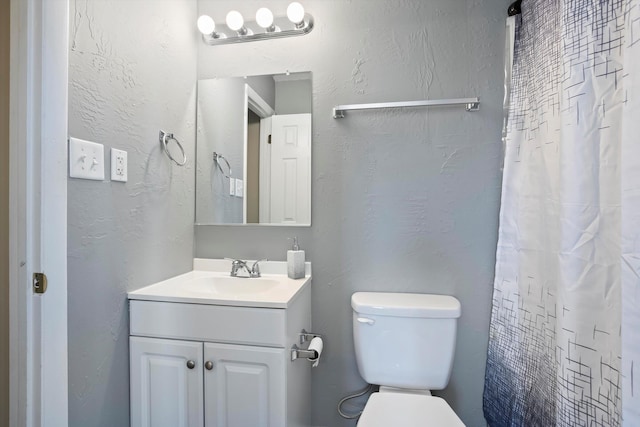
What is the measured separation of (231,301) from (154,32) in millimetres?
1124

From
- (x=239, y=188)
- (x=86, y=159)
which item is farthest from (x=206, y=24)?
(x=86, y=159)

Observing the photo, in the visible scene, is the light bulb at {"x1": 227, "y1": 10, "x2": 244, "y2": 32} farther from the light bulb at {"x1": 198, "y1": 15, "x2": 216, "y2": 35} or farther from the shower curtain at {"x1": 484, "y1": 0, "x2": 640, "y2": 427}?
the shower curtain at {"x1": 484, "y1": 0, "x2": 640, "y2": 427}

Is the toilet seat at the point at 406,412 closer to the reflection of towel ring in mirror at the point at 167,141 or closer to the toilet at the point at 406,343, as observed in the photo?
the toilet at the point at 406,343

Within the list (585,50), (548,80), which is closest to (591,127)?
Result: (585,50)

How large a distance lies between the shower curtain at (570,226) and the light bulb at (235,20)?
3.98 feet

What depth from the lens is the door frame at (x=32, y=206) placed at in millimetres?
783

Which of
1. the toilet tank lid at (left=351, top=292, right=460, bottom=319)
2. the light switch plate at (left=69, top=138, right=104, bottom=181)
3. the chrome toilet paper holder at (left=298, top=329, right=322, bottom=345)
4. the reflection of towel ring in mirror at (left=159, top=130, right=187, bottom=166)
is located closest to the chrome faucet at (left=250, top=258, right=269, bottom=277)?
the chrome toilet paper holder at (left=298, top=329, right=322, bottom=345)

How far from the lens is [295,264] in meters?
1.36

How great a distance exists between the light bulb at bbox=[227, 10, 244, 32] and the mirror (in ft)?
0.74

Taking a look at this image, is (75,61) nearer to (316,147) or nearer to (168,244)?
(168,244)

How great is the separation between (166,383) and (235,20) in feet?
5.16

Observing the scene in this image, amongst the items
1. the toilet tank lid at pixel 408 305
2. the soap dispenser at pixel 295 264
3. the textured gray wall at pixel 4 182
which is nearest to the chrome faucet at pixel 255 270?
the soap dispenser at pixel 295 264

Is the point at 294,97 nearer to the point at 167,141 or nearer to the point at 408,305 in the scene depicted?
the point at 167,141

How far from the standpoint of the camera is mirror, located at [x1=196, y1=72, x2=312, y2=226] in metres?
1.46
